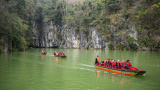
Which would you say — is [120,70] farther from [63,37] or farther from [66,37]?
[63,37]

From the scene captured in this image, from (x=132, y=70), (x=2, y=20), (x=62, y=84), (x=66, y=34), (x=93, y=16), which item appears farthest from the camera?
(x=66, y=34)

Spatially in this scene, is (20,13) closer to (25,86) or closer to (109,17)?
(109,17)

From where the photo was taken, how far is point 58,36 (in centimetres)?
7181

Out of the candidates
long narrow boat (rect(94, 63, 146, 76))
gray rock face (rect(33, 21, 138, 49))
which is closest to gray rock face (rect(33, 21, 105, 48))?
Result: gray rock face (rect(33, 21, 138, 49))

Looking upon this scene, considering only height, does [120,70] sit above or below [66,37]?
below

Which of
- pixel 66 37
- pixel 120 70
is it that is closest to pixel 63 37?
pixel 66 37

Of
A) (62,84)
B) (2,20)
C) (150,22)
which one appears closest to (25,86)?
(62,84)

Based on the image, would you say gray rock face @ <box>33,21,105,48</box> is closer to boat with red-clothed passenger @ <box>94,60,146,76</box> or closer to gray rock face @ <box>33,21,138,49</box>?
gray rock face @ <box>33,21,138,49</box>

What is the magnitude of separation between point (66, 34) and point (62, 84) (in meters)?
58.2

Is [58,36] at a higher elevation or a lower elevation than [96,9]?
lower

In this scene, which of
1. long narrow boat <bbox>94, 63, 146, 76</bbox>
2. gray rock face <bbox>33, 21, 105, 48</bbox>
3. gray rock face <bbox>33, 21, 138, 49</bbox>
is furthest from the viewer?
gray rock face <bbox>33, 21, 105, 48</bbox>

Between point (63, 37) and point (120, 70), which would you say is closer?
point (120, 70)

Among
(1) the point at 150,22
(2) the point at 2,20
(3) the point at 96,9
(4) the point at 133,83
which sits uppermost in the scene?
(3) the point at 96,9

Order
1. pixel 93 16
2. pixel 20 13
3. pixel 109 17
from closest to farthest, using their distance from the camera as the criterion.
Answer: pixel 20 13
pixel 109 17
pixel 93 16
